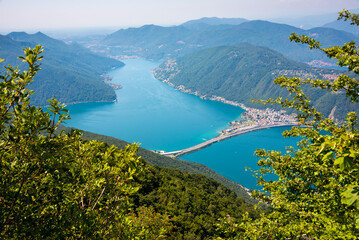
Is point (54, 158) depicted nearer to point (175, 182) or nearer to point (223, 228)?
point (223, 228)

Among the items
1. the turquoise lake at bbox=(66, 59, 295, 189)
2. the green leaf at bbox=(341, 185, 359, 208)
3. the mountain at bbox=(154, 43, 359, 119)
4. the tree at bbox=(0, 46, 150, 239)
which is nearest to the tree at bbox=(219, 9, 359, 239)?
the green leaf at bbox=(341, 185, 359, 208)

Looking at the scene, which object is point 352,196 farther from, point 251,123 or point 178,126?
A: point 251,123

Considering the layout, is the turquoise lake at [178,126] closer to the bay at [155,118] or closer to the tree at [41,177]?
the bay at [155,118]

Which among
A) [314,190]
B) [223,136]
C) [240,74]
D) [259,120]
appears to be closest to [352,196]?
[314,190]

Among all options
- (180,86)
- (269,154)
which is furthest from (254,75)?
(269,154)

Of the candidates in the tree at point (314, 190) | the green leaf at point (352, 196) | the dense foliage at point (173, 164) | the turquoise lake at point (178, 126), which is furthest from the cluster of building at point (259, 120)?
the green leaf at point (352, 196)

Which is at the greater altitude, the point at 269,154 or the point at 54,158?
the point at 54,158

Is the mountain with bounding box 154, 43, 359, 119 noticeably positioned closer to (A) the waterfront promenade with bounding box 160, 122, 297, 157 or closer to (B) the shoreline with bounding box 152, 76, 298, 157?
(B) the shoreline with bounding box 152, 76, 298, 157
